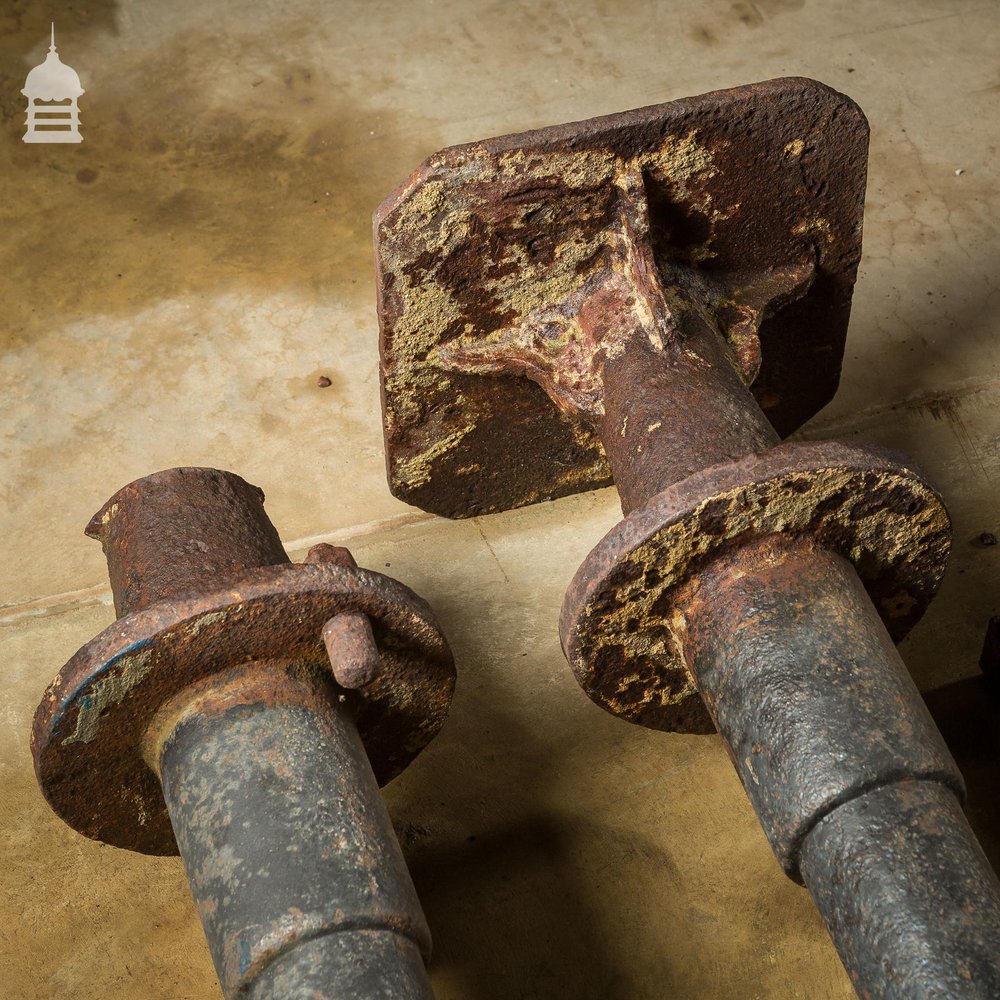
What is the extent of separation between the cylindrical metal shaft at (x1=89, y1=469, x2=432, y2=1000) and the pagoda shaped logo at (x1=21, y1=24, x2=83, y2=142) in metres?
2.64

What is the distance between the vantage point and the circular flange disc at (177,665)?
2.55 m

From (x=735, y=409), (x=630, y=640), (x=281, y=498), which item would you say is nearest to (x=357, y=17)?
(x=281, y=498)

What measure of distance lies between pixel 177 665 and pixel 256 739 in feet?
0.66

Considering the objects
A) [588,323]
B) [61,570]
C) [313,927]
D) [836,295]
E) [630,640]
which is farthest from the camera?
[61,570]

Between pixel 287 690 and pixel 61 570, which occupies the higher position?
pixel 287 690

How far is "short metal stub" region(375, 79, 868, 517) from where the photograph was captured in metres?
3.08

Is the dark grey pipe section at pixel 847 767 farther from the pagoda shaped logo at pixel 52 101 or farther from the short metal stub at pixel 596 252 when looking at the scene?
the pagoda shaped logo at pixel 52 101

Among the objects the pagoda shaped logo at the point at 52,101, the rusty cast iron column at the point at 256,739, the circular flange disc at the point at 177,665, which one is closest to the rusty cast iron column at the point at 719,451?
the circular flange disc at the point at 177,665

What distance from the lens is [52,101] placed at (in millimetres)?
5121

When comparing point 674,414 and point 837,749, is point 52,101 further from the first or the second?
point 837,749

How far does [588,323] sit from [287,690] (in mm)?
1153

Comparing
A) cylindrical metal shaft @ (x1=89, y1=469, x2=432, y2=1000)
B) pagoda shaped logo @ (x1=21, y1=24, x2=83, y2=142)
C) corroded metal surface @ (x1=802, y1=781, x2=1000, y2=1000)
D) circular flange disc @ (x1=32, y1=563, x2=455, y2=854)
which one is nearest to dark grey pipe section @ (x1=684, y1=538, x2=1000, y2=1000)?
corroded metal surface @ (x1=802, y1=781, x2=1000, y2=1000)

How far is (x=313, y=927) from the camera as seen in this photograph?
2.36 m

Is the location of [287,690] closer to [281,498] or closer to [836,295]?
[281,498]
